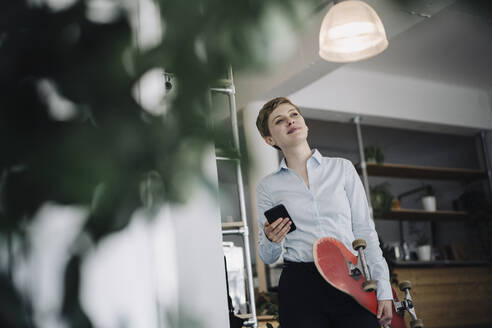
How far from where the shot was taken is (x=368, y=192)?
5641 mm

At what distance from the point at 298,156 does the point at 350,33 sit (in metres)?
1.25

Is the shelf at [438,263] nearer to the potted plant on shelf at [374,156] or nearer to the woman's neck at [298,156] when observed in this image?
the potted plant on shelf at [374,156]

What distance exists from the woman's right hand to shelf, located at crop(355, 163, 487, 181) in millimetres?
4246

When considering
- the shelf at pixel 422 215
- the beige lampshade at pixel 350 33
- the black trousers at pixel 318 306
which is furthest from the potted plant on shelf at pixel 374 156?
the black trousers at pixel 318 306

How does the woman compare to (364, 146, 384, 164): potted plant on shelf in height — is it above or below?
below

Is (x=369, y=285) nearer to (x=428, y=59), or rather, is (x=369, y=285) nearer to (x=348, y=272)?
(x=348, y=272)

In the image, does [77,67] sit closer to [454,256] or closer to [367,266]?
[367,266]

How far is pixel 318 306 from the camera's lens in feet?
5.38

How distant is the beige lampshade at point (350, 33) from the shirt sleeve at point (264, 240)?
1025mm

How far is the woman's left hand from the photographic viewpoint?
166 centimetres

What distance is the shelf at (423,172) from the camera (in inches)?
239

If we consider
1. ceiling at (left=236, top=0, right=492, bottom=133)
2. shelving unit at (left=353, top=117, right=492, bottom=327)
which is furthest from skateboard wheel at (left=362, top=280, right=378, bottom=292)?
shelving unit at (left=353, top=117, right=492, bottom=327)

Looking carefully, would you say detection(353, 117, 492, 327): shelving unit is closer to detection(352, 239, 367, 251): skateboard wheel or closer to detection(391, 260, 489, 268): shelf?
detection(391, 260, 489, 268): shelf

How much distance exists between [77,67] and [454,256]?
6251 millimetres
